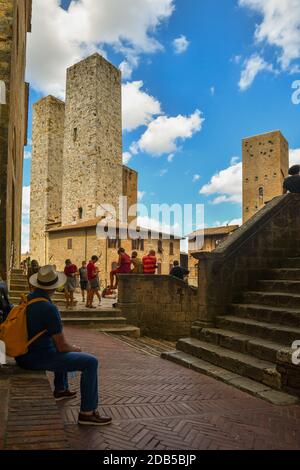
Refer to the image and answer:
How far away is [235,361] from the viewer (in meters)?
5.83

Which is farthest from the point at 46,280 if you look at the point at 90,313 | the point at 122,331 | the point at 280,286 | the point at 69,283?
the point at 69,283

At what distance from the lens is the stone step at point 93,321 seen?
11.1 metres

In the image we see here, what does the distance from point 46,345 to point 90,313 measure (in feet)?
27.1

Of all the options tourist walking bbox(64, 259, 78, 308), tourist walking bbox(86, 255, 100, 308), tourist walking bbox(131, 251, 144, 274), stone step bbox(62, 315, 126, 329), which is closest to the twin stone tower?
tourist walking bbox(131, 251, 144, 274)

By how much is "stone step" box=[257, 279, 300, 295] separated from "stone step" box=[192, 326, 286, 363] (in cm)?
122

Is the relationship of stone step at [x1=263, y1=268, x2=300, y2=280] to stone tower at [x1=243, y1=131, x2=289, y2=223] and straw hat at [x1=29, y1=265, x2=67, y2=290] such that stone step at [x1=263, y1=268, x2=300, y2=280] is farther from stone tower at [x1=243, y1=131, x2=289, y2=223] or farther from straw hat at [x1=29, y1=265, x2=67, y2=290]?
stone tower at [x1=243, y1=131, x2=289, y2=223]

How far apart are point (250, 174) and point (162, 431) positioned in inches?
1723

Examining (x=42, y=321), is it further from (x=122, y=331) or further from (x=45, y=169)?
(x=45, y=169)

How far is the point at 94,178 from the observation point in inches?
1320

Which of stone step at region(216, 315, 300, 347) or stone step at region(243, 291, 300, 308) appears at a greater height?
stone step at region(243, 291, 300, 308)

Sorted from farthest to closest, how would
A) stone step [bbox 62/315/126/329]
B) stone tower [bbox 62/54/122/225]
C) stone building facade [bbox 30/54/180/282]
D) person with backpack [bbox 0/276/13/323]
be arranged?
stone tower [bbox 62/54/122/225]
stone building facade [bbox 30/54/180/282]
stone step [bbox 62/315/126/329]
person with backpack [bbox 0/276/13/323]

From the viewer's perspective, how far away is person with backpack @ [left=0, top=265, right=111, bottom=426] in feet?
11.5

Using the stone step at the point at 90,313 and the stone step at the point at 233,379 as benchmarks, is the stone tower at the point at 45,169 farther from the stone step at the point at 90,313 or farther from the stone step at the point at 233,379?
the stone step at the point at 233,379
